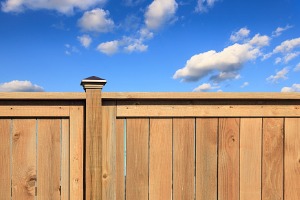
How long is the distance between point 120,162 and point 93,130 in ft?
1.07

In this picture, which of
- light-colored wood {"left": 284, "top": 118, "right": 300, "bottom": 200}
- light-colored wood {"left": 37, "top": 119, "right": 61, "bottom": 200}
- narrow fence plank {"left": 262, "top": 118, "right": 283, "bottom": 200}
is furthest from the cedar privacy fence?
light-colored wood {"left": 284, "top": 118, "right": 300, "bottom": 200}

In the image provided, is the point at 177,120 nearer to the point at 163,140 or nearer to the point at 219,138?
the point at 163,140

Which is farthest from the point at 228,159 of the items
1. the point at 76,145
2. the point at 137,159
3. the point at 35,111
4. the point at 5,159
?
the point at 5,159

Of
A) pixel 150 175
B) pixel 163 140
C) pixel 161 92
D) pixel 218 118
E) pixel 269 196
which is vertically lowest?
pixel 269 196

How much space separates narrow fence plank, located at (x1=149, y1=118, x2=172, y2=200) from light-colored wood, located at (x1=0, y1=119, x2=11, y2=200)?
110 centimetres

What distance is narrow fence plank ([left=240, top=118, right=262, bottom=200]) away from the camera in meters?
2.69

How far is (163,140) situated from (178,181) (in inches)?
13.8

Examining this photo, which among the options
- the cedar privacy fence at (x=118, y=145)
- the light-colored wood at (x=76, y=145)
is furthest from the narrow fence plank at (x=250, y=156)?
the light-colored wood at (x=76, y=145)

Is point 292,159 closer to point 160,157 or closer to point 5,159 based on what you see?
point 160,157

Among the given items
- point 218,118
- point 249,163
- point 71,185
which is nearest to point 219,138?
point 218,118

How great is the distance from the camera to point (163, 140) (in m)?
2.58

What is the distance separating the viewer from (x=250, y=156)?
2.70 metres

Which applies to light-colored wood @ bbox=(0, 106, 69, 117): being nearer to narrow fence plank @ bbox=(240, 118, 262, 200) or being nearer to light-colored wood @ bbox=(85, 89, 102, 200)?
light-colored wood @ bbox=(85, 89, 102, 200)

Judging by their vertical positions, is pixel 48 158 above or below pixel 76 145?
below
